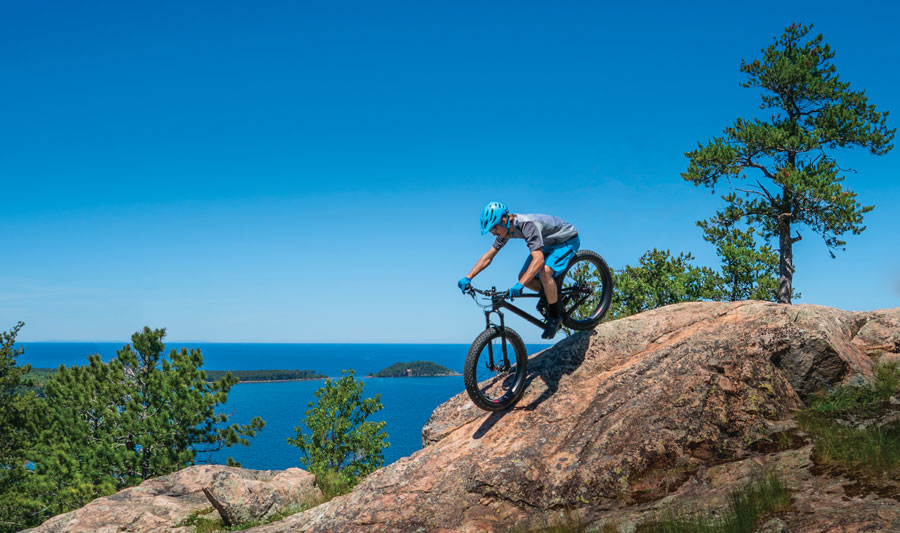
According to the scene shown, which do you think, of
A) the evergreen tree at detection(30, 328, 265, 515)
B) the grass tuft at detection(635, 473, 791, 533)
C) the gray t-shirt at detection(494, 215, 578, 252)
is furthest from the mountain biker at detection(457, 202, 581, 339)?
the evergreen tree at detection(30, 328, 265, 515)

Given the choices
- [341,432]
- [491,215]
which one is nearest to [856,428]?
[491,215]

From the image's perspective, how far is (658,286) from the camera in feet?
108

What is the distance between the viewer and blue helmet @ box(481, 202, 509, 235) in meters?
9.18

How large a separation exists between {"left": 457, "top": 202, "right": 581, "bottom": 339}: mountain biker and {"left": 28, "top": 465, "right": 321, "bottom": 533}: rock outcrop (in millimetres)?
8007

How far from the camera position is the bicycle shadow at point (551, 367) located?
946 centimetres

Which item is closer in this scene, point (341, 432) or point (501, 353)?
point (501, 353)

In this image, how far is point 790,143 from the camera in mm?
26031

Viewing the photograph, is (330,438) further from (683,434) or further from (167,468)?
(683,434)

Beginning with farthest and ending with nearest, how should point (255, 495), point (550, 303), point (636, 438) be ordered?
1. point (255, 495)
2. point (550, 303)
3. point (636, 438)

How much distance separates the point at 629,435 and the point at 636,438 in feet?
0.34

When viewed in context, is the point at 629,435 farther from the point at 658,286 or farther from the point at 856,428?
the point at 658,286

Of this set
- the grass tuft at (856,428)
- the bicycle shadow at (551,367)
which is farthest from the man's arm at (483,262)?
the grass tuft at (856,428)

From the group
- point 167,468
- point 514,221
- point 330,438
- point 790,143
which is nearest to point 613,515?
point 514,221

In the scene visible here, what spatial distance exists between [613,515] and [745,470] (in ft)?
6.14
